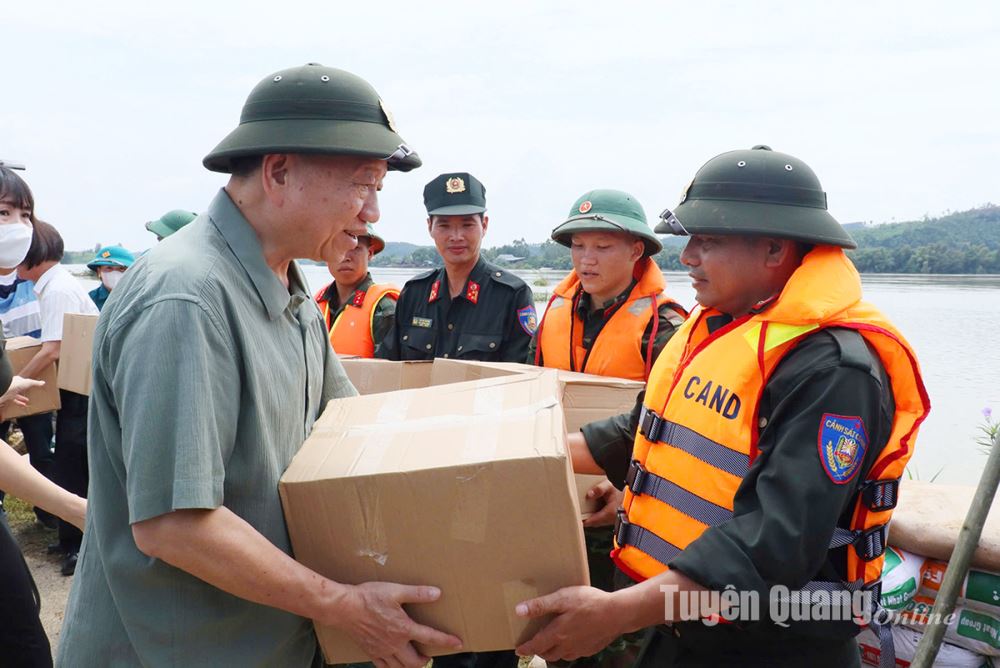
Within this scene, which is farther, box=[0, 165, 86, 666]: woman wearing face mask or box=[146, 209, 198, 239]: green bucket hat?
box=[146, 209, 198, 239]: green bucket hat

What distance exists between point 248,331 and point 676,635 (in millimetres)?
1329

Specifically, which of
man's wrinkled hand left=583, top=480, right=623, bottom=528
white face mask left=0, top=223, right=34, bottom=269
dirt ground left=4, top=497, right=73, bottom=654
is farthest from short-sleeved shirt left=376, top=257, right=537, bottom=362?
dirt ground left=4, top=497, right=73, bottom=654

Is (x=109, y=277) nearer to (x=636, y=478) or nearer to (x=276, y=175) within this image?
(x=276, y=175)

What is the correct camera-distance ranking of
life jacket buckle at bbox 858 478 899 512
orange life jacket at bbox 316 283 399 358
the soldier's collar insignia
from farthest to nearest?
orange life jacket at bbox 316 283 399 358, the soldier's collar insignia, life jacket buckle at bbox 858 478 899 512

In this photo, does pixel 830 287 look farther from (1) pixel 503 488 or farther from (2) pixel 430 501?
(2) pixel 430 501

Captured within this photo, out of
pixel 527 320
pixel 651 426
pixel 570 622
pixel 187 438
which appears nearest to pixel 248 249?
pixel 187 438

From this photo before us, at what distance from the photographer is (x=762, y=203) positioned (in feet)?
6.13

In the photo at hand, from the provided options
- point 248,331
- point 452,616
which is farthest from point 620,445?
point 248,331

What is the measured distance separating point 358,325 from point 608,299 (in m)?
1.69

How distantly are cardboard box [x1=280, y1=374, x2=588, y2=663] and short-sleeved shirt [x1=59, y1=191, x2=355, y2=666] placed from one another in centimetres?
10

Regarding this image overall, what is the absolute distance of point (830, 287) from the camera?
5.66 ft

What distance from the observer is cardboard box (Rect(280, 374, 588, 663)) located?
139cm

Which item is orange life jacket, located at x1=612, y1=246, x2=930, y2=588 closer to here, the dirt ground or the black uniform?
the black uniform

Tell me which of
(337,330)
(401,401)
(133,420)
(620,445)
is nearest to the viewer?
(133,420)
